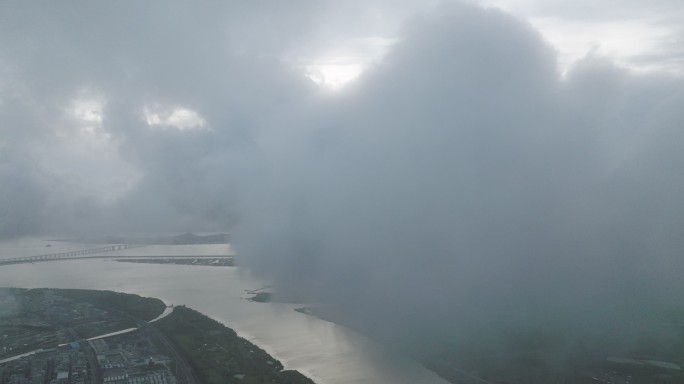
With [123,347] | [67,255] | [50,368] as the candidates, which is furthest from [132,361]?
[67,255]

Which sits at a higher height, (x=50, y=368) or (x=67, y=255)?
(x=67, y=255)

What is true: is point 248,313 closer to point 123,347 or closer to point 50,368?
point 123,347

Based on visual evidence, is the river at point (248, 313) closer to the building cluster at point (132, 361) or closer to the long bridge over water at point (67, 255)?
the long bridge over water at point (67, 255)

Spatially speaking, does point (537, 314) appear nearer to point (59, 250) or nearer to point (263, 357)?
point (263, 357)

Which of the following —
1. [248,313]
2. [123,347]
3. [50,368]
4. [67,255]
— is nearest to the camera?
[50,368]

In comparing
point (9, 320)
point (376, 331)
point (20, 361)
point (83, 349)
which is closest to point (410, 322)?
point (376, 331)

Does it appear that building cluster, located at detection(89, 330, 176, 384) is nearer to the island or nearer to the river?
the island
